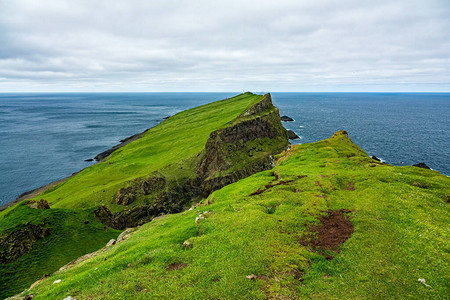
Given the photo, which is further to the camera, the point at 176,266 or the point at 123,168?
the point at 123,168

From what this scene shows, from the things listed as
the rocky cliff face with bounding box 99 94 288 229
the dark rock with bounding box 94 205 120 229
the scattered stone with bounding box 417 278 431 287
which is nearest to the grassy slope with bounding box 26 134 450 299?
the scattered stone with bounding box 417 278 431 287

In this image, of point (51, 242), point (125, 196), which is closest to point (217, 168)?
point (125, 196)

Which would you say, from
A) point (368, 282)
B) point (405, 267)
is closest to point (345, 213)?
point (405, 267)

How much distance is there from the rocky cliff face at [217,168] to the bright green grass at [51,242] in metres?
26.5

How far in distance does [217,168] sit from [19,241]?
53.5 meters

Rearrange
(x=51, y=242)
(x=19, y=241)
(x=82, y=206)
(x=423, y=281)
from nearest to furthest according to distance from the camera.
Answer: (x=423, y=281)
(x=19, y=241)
(x=51, y=242)
(x=82, y=206)

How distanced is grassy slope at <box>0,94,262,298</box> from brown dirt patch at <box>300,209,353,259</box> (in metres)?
29.7

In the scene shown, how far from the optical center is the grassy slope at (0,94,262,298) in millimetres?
28094

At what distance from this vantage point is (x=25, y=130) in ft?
625

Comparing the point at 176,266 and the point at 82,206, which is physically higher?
the point at 176,266

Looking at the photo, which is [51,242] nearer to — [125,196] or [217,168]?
[125,196]

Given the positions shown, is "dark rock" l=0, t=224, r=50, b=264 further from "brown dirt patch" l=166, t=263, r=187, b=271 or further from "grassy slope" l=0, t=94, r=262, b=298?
"brown dirt patch" l=166, t=263, r=187, b=271

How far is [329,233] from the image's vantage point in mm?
22375

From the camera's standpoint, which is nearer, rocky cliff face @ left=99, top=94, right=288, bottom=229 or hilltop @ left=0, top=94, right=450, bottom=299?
hilltop @ left=0, top=94, right=450, bottom=299
